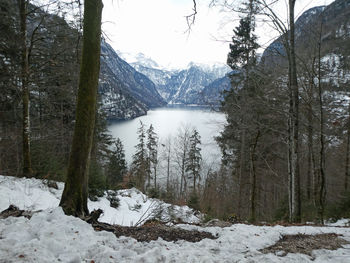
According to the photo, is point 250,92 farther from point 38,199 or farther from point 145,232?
point 38,199

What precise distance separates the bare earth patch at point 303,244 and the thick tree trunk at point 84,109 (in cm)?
277

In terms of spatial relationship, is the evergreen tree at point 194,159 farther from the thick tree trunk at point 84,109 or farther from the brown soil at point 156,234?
the thick tree trunk at point 84,109

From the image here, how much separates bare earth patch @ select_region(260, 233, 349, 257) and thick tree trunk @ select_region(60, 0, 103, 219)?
2767 mm

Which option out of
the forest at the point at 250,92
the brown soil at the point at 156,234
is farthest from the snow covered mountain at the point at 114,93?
the brown soil at the point at 156,234

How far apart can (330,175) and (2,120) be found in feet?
59.8

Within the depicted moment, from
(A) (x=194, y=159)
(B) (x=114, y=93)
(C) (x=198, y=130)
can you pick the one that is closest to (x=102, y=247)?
(A) (x=194, y=159)

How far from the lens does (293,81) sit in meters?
4.81

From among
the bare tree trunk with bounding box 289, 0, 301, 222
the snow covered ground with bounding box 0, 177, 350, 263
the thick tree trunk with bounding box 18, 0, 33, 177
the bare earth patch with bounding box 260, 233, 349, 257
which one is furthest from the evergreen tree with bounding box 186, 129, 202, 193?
the snow covered ground with bounding box 0, 177, 350, 263

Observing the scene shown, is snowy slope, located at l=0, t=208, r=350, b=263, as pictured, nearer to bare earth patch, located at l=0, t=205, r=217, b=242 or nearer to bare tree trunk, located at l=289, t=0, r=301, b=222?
bare earth patch, located at l=0, t=205, r=217, b=242

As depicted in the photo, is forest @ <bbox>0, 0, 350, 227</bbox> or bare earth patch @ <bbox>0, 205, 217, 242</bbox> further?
forest @ <bbox>0, 0, 350, 227</bbox>

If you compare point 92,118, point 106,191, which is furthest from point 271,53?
point 106,191

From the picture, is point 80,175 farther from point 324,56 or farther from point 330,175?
point 330,175

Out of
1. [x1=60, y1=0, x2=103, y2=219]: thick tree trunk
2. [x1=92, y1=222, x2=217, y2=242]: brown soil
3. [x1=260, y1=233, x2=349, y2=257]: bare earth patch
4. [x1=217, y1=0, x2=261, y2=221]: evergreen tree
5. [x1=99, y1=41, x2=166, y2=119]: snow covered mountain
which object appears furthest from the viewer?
[x1=99, y1=41, x2=166, y2=119]: snow covered mountain

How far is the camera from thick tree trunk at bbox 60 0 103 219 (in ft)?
9.59
